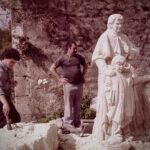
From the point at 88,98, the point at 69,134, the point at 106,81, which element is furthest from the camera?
the point at 88,98

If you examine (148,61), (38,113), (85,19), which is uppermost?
(85,19)

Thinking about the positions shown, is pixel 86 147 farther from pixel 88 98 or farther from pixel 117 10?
pixel 117 10

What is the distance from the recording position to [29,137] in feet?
17.0

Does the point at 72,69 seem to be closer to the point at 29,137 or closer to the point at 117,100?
the point at 117,100

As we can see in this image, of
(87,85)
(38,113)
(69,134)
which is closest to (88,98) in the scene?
(87,85)

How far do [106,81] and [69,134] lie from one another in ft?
2.84

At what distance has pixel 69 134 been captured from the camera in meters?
5.83

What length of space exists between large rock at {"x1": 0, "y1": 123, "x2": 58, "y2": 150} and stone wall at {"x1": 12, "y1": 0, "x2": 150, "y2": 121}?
3197 mm

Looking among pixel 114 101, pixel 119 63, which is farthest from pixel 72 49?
pixel 114 101

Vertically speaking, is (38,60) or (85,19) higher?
(85,19)

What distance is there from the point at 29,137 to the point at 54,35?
12.6ft

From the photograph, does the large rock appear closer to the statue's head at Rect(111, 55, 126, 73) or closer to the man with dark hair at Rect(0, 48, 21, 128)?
the man with dark hair at Rect(0, 48, 21, 128)

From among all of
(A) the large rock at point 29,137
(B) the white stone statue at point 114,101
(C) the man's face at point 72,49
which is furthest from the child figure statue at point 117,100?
(C) the man's face at point 72,49

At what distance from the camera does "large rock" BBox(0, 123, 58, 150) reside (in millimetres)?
5094
